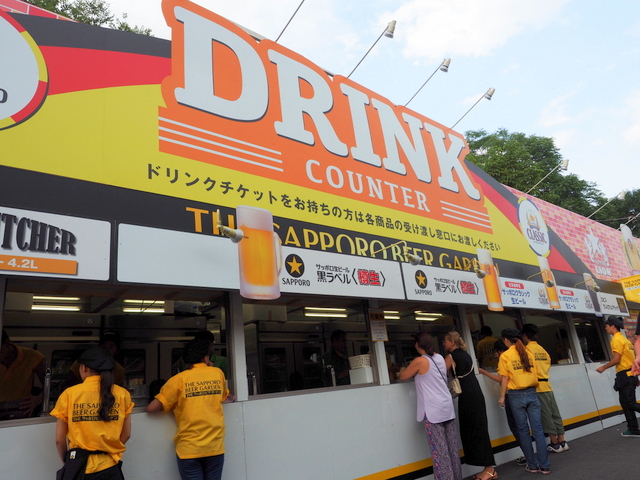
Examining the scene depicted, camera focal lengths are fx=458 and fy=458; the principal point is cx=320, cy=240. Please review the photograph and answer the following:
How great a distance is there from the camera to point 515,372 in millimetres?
5547

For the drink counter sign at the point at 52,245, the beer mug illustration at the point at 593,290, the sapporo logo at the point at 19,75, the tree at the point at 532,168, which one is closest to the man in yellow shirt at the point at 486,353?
the beer mug illustration at the point at 593,290

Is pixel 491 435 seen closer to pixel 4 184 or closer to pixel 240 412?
pixel 240 412

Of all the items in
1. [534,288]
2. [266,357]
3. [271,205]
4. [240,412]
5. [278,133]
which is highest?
[278,133]

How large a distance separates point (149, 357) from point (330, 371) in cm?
271

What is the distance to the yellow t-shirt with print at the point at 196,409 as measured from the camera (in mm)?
3280

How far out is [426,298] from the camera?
5262 millimetres

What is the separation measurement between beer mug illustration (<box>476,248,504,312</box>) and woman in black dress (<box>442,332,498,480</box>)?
106 cm

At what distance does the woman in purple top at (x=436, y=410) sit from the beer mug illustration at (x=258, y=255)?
206 centimetres

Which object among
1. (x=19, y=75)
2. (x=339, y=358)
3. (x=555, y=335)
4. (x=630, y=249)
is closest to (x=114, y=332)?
(x=339, y=358)

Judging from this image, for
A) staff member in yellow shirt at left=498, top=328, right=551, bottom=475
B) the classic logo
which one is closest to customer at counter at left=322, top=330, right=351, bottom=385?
staff member in yellow shirt at left=498, top=328, right=551, bottom=475

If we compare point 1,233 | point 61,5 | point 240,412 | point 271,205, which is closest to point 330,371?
point 240,412

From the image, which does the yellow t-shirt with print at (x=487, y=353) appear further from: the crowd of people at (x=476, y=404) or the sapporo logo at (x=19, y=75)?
the sapporo logo at (x=19, y=75)

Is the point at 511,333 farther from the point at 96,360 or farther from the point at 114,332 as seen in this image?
the point at 114,332

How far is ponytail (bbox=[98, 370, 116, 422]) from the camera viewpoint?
281 centimetres
